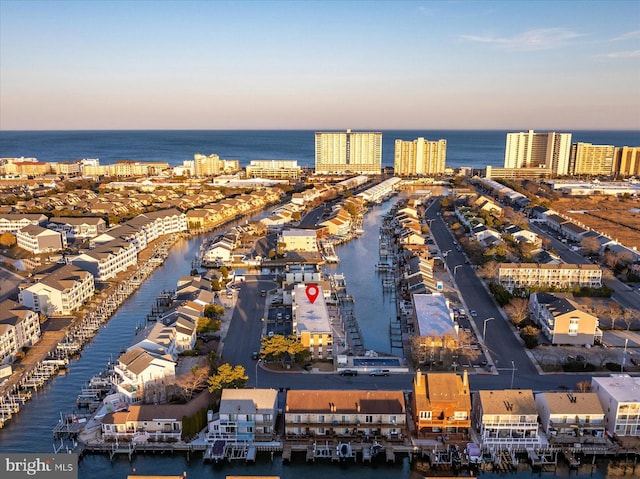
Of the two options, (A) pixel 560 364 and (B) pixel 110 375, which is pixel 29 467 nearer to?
(B) pixel 110 375

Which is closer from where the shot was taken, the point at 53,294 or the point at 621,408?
the point at 621,408

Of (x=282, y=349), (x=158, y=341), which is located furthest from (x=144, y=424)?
Result: (x=282, y=349)

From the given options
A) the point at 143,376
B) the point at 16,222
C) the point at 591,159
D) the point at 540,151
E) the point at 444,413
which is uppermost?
the point at 540,151

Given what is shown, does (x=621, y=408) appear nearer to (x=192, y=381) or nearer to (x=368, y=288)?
(x=192, y=381)

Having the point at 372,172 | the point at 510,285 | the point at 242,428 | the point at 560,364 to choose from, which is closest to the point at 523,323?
the point at 560,364

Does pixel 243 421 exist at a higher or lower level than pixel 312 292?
lower

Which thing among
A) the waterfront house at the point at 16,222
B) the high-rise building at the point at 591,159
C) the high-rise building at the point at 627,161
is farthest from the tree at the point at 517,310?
the high-rise building at the point at 627,161

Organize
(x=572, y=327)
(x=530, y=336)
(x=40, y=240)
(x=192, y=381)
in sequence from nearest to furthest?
(x=192, y=381), (x=530, y=336), (x=572, y=327), (x=40, y=240)
